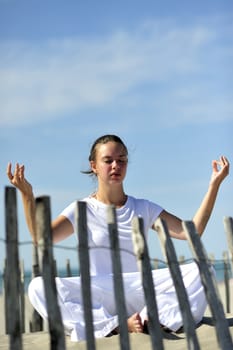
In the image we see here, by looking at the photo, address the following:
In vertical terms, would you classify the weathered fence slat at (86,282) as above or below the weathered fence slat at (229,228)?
below

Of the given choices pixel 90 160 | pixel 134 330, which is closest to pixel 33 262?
pixel 90 160

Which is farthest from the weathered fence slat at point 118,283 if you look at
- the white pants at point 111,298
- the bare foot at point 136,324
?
the white pants at point 111,298

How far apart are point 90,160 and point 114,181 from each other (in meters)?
0.37

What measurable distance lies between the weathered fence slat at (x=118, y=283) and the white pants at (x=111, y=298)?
1492 millimetres

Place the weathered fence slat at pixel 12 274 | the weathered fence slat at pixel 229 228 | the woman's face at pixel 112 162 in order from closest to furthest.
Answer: the weathered fence slat at pixel 12 274 < the weathered fence slat at pixel 229 228 < the woman's face at pixel 112 162

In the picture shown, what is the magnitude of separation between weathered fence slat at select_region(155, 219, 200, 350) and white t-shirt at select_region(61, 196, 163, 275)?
3.97ft

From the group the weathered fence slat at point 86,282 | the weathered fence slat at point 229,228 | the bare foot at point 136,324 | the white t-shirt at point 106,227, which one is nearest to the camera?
the weathered fence slat at point 86,282

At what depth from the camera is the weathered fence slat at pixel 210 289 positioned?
5102 millimetres

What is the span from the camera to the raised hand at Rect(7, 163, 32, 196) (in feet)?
20.1

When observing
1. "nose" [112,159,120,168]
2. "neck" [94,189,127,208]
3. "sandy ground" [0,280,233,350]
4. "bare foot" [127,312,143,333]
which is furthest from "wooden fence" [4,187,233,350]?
"neck" [94,189,127,208]

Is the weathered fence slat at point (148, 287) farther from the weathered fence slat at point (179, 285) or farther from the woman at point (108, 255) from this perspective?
the woman at point (108, 255)

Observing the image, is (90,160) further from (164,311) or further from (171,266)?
(171,266)

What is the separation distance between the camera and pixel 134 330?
20.5 ft

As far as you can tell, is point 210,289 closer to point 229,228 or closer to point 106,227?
point 229,228
